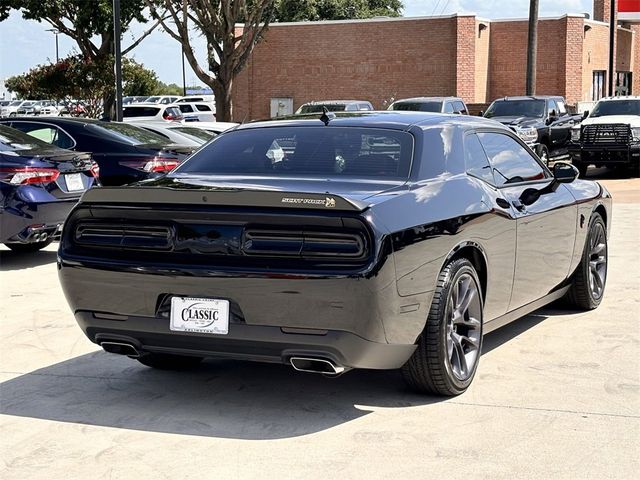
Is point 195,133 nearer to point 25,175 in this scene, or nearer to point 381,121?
point 25,175

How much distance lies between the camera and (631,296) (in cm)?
891

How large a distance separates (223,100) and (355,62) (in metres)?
15.0

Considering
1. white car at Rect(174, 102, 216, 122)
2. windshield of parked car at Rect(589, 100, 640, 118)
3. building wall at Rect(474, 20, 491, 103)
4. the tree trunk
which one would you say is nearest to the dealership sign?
building wall at Rect(474, 20, 491, 103)

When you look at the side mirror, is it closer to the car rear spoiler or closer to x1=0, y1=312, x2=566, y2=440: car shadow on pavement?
x1=0, y1=312, x2=566, y2=440: car shadow on pavement

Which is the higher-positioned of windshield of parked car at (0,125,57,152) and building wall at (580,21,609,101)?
building wall at (580,21,609,101)

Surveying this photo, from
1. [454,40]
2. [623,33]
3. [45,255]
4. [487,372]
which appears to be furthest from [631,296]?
[623,33]

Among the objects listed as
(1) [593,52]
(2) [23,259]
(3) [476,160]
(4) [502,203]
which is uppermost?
(1) [593,52]

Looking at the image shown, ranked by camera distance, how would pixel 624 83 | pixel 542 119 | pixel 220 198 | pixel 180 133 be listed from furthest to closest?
pixel 624 83 < pixel 542 119 < pixel 180 133 < pixel 220 198

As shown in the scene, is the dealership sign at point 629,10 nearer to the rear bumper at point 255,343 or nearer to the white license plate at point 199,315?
the rear bumper at point 255,343

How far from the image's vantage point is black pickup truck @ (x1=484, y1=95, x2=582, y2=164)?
25.2 meters

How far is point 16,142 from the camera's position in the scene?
1138 cm

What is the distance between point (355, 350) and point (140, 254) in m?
1.26

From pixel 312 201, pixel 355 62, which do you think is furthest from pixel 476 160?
pixel 355 62

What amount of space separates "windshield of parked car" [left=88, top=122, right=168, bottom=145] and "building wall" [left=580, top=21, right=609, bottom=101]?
34.3m
